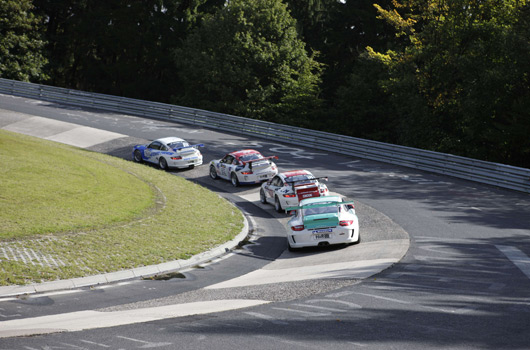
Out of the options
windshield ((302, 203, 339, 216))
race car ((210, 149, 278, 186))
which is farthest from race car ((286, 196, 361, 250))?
race car ((210, 149, 278, 186))

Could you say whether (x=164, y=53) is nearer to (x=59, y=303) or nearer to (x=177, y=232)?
(x=177, y=232)

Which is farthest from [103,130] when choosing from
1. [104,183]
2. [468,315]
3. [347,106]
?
[468,315]

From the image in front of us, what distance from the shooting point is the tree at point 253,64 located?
54156mm

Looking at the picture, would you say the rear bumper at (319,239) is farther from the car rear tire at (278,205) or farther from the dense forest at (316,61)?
the dense forest at (316,61)

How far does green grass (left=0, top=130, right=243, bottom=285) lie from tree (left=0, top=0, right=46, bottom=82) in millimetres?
33253

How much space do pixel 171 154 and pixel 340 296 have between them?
20.2 m

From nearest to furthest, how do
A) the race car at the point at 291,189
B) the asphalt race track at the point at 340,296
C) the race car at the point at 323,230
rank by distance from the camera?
the asphalt race track at the point at 340,296
the race car at the point at 323,230
the race car at the point at 291,189

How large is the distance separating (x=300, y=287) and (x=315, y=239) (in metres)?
4.47

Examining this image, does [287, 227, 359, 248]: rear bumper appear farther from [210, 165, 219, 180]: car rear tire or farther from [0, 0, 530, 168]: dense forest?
[0, 0, 530, 168]: dense forest

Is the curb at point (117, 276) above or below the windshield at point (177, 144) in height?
below

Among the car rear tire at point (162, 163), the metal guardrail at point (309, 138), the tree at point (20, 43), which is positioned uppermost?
the tree at point (20, 43)

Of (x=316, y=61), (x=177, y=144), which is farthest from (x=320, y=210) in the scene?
(x=316, y=61)

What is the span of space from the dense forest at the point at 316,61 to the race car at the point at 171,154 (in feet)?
56.6

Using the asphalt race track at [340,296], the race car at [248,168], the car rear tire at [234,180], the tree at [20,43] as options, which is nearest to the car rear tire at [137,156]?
the race car at [248,168]
